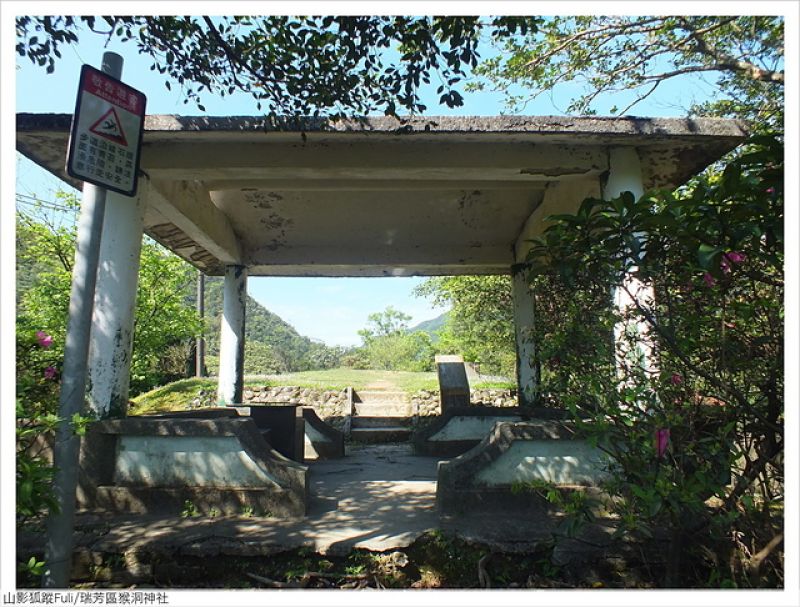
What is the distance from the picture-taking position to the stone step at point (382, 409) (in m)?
10.6

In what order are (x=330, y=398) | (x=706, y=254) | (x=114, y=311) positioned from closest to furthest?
(x=706, y=254), (x=114, y=311), (x=330, y=398)

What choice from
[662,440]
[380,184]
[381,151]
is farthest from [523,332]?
[662,440]

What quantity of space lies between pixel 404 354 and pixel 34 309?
1197 inches

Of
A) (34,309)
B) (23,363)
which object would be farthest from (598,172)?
(34,309)

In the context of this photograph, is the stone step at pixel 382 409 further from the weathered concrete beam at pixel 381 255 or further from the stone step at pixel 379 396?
the weathered concrete beam at pixel 381 255

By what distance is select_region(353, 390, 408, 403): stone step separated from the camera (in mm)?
11523

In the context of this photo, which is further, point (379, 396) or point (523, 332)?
→ point (379, 396)

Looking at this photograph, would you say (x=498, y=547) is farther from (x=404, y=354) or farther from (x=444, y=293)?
(x=404, y=354)

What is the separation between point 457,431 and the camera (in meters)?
7.20

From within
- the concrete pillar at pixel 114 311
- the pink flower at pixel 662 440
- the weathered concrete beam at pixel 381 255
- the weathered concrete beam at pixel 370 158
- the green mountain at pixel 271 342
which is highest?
the weathered concrete beam at pixel 370 158

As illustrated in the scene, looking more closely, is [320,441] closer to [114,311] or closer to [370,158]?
[114,311]

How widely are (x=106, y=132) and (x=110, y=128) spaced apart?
3 centimetres

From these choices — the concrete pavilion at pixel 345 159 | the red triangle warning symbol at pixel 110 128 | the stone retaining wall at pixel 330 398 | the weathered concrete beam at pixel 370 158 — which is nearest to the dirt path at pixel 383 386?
the stone retaining wall at pixel 330 398

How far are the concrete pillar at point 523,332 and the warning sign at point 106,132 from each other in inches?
222
